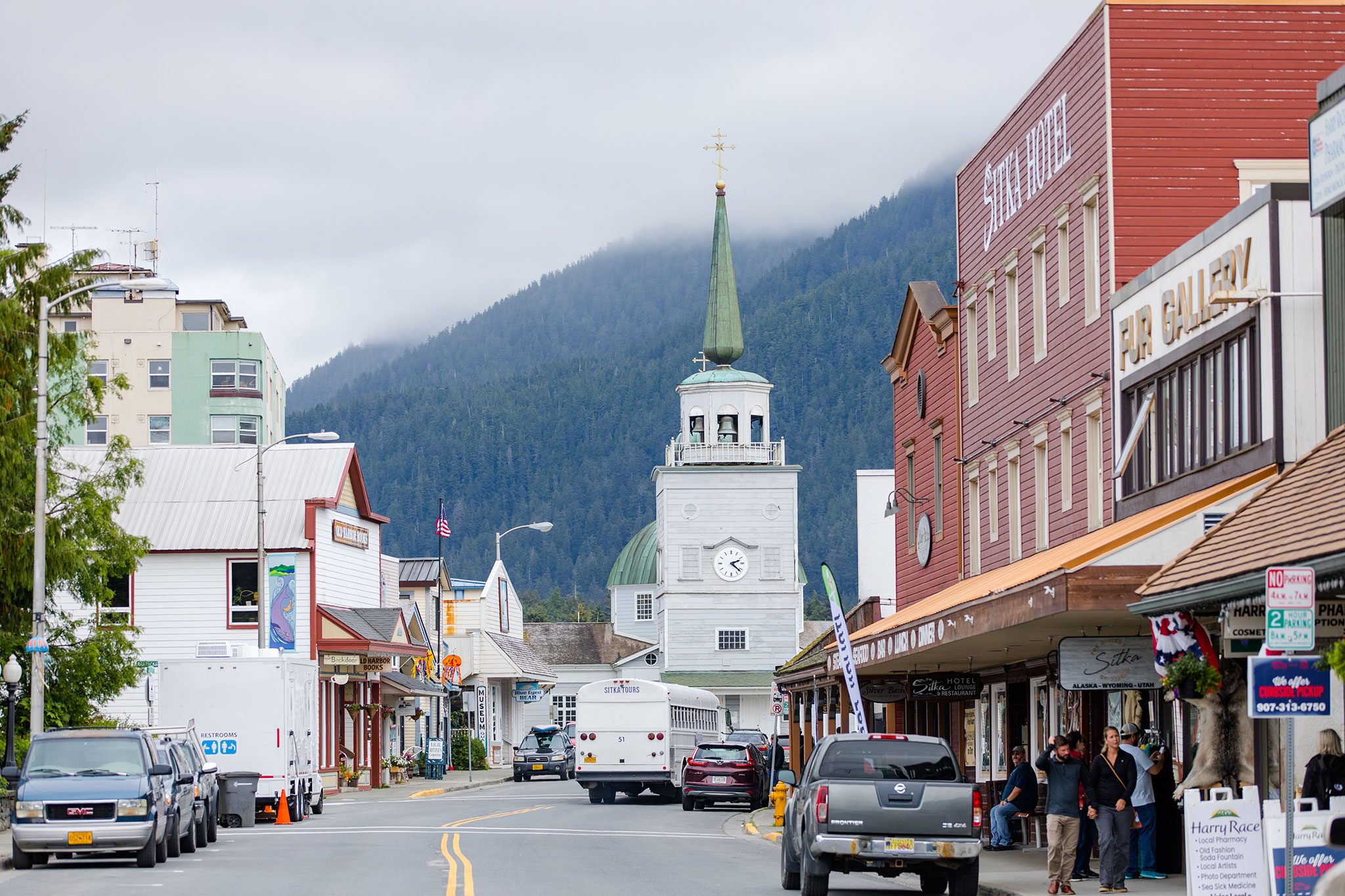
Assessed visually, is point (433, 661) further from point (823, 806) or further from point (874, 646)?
point (823, 806)

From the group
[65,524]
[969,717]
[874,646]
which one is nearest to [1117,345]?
[874,646]

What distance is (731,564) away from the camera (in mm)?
88062

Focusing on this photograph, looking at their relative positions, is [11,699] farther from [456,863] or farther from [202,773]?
[456,863]

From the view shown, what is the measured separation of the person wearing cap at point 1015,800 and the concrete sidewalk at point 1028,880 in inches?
9.6

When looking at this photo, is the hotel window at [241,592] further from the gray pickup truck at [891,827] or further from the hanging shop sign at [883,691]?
the gray pickup truck at [891,827]

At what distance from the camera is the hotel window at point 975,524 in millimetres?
33844

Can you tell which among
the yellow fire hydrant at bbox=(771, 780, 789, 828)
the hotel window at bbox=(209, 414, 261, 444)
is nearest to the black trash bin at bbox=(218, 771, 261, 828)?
the yellow fire hydrant at bbox=(771, 780, 789, 828)

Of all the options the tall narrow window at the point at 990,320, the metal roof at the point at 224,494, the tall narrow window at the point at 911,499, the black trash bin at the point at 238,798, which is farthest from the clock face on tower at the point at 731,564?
the black trash bin at the point at 238,798

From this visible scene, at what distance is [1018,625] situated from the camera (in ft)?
66.4

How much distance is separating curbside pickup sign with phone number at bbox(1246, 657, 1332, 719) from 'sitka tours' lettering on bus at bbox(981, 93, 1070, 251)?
621 inches

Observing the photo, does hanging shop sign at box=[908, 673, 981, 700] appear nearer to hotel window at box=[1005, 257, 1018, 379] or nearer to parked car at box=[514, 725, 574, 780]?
hotel window at box=[1005, 257, 1018, 379]

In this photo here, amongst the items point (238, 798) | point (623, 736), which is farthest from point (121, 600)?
point (238, 798)

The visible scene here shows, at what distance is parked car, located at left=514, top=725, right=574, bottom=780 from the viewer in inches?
2603

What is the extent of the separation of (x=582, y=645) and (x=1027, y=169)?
255 feet
